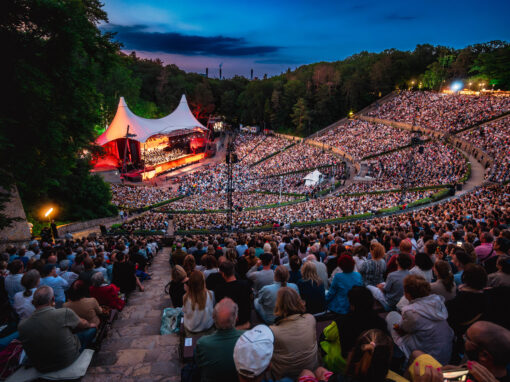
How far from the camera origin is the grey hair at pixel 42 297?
303 centimetres

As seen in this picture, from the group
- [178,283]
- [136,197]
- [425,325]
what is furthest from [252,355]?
[136,197]

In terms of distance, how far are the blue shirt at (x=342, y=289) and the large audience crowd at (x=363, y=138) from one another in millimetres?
32001

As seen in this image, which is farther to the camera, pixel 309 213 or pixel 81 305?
pixel 309 213

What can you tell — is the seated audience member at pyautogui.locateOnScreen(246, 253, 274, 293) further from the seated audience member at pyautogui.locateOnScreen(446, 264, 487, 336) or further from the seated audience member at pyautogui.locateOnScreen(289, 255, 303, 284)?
the seated audience member at pyautogui.locateOnScreen(446, 264, 487, 336)

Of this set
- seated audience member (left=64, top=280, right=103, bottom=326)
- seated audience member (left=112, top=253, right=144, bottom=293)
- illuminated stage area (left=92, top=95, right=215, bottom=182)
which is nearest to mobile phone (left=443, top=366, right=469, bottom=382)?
seated audience member (left=64, top=280, right=103, bottom=326)

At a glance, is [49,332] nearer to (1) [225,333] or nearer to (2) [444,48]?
(1) [225,333]

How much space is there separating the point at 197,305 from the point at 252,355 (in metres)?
1.48

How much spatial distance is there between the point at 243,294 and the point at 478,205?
506 inches

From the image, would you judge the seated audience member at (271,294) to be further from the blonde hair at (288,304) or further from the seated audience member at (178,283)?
the seated audience member at (178,283)

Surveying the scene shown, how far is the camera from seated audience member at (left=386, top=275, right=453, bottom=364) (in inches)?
108

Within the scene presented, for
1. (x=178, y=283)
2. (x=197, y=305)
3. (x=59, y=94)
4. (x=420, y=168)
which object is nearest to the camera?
(x=197, y=305)

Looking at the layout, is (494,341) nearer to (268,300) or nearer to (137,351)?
(268,300)

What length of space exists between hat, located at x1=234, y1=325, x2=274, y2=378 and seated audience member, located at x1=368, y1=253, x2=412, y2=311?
231 cm

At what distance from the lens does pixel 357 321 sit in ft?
8.42
